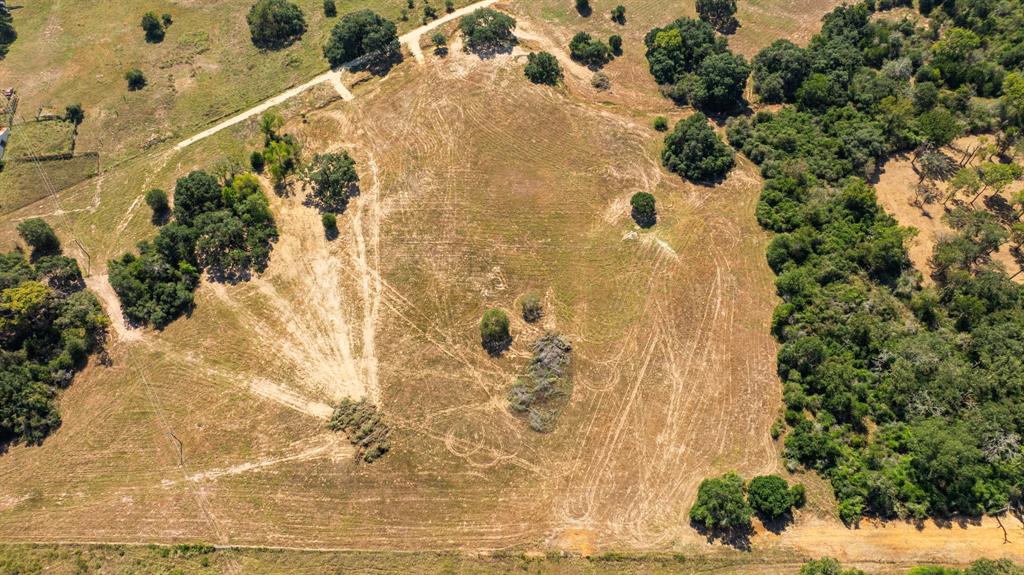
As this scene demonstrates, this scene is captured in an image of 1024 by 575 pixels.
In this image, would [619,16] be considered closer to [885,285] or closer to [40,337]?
[885,285]

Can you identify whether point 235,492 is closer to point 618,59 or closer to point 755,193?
point 755,193

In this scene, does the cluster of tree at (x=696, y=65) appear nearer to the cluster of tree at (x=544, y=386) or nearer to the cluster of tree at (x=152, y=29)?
the cluster of tree at (x=544, y=386)

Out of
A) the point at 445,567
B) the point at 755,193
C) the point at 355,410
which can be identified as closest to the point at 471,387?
the point at 355,410

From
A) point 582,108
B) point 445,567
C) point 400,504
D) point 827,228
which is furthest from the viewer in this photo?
point 582,108

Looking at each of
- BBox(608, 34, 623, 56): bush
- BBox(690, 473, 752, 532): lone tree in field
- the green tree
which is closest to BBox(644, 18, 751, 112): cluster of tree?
the green tree

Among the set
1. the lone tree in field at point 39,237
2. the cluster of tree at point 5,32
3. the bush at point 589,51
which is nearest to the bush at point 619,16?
the bush at point 589,51
